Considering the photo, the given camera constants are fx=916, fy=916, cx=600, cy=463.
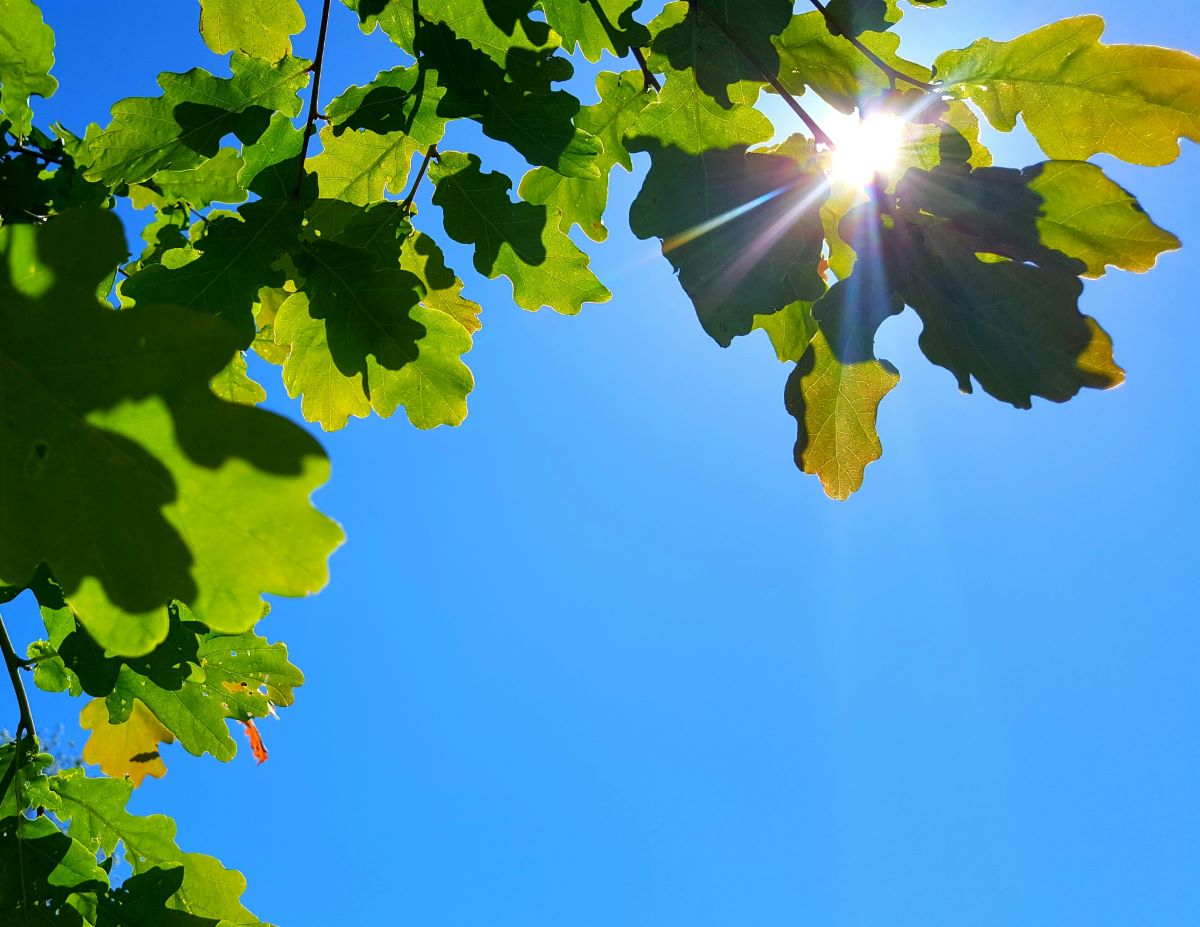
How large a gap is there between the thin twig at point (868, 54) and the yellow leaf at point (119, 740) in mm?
2838

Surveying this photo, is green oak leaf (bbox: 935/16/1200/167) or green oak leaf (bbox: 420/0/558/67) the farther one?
green oak leaf (bbox: 420/0/558/67)

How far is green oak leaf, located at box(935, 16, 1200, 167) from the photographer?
1.49 metres

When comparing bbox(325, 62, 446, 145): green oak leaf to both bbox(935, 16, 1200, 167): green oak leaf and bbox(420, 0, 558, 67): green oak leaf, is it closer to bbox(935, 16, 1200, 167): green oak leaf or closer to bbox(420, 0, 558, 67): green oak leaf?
bbox(420, 0, 558, 67): green oak leaf

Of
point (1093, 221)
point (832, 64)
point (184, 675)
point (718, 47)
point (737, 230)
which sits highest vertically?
point (832, 64)

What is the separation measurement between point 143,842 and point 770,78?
2.37 m

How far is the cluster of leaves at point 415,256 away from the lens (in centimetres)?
96

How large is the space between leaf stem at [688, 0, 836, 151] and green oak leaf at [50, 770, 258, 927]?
220 centimetres

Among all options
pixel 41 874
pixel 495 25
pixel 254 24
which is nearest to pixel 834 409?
pixel 495 25

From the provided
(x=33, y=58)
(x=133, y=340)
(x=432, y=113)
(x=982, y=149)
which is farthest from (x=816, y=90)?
(x=33, y=58)

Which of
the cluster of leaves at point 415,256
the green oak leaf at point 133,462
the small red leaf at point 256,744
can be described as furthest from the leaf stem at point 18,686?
the green oak leaf at point 133,462

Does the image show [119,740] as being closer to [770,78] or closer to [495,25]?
[495,25]

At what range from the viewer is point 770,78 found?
1.54m

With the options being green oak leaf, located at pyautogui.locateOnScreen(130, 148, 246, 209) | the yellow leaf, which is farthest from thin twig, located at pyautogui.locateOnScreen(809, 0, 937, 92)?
the yellow leaf

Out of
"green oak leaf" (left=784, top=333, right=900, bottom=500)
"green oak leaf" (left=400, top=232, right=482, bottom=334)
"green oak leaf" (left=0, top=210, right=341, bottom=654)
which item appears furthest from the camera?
"green oak leaf" (left=400, top=232, right=482, bottom=334)
